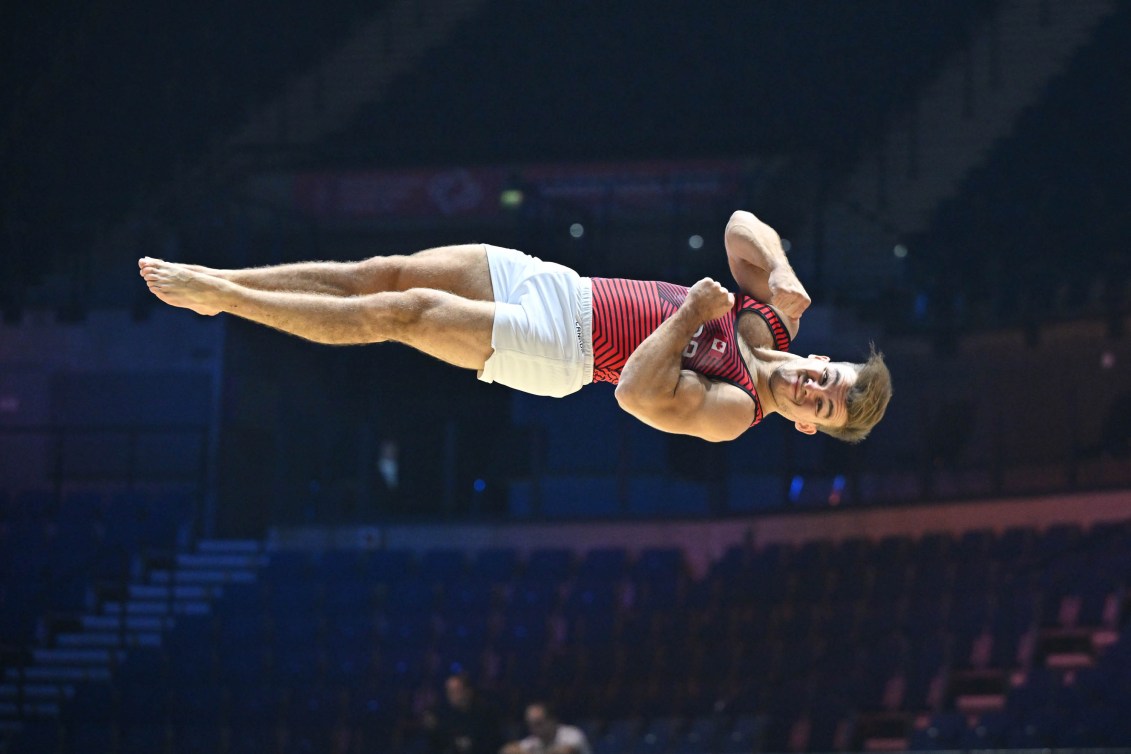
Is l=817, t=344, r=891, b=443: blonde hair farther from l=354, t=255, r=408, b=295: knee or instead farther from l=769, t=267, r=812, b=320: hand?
l=354, t=255, r=408, b=295: knee

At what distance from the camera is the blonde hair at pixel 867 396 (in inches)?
173

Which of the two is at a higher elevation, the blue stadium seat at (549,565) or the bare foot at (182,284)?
the bare foot at (182,284)

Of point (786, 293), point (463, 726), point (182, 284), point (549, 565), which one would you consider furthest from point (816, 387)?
point (549, 565)

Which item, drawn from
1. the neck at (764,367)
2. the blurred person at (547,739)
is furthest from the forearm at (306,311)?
the blurred person at (547,739)

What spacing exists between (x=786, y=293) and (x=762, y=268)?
209mm

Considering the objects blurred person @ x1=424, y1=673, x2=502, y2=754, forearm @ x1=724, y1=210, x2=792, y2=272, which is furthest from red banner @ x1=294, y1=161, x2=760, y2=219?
forearm @ x1=724, y1=210, x2=792, y2=272

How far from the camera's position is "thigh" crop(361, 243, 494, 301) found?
453 centimetres

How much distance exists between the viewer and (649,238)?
13.8 meters

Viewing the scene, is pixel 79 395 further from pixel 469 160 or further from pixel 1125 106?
pixel 1125 106

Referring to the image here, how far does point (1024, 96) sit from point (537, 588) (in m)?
7.82

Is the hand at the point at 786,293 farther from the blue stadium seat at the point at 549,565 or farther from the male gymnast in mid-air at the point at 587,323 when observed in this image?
the blue stadium seat at the point at 549,565

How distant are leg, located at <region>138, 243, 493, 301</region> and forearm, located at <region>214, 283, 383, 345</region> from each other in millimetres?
183

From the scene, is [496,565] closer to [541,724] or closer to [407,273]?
[541,724]

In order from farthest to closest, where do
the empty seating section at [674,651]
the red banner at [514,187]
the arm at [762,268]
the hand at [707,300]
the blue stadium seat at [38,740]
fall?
1. the red banner at [514,187]
2. the blue stadium seat at [38,740]
3. the empty seating section at [674,651]
4. the arm at [762,268]
5. the hand at [707,300]
